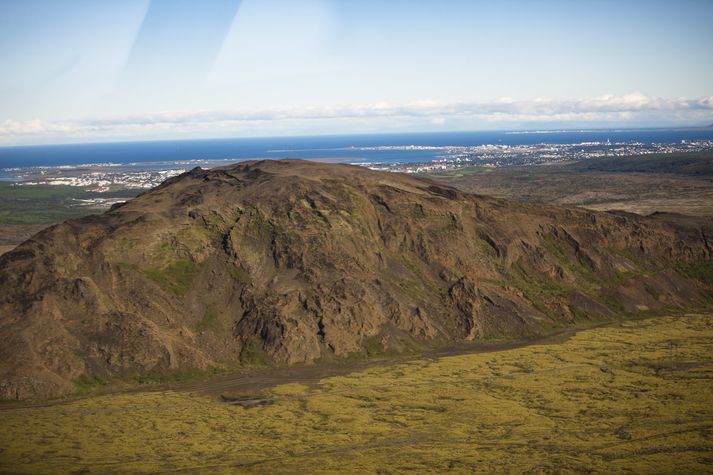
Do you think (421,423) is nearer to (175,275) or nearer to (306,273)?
(306,273)

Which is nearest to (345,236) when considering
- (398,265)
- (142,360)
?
(398,265)

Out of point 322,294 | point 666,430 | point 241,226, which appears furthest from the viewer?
point 241,226

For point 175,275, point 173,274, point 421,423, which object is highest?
point 173,274

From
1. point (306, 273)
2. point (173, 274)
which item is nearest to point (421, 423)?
point (306, 273)

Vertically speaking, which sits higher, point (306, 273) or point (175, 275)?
point (175, 275)

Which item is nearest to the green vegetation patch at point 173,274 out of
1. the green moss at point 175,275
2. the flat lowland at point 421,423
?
the green moss at point 175,275

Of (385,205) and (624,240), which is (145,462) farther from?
(624,240)
